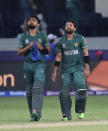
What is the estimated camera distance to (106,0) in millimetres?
23172

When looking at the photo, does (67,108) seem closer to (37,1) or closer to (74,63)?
(74,63)

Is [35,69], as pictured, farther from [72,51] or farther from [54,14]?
[54,14]

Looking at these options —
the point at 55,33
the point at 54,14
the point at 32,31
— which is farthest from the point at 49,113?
the point at 55,33

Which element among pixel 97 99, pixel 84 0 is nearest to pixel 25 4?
pixel 84 0

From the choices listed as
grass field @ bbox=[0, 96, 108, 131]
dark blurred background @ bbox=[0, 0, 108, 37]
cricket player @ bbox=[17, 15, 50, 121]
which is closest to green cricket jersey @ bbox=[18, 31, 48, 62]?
cricket player @ bbox=[17, 15, 50, 121]

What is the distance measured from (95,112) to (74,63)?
2789 mm

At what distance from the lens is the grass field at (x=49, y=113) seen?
1104 centimetres

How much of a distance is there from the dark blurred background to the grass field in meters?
3.19

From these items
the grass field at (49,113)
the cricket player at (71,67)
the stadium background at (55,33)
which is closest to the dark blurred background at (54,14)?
the stadium background at (55,33)

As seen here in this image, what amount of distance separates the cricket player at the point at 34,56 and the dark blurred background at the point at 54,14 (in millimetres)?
9882

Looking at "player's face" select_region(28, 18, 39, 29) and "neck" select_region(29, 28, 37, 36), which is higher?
"player's face" select_region(28, 18, 39, 29)

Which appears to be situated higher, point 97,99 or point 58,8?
point 58,8

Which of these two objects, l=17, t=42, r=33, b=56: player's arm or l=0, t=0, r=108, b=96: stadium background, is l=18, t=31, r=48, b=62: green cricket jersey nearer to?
l=17, t=42, r=33, b=56: player's arm

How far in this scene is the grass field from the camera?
11.0 m
